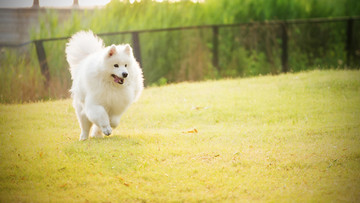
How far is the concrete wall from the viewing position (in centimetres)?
Result: 1429

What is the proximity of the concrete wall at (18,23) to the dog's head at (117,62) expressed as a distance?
8.45 meters

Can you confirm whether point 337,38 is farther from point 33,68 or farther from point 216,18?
point 33,68

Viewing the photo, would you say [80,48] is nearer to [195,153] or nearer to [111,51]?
[111,51]

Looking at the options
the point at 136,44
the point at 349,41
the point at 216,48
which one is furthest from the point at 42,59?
the point at 349,41

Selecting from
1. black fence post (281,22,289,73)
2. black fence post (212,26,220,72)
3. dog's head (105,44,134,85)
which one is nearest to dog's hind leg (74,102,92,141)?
dog's head (105,44,134,85)

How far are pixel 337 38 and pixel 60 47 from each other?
9.41 metres

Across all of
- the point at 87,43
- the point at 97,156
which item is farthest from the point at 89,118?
the point at 87,43

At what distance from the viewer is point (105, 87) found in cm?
625

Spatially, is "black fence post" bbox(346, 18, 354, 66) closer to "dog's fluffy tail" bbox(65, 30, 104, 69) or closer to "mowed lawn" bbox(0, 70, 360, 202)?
"mowed lawn" bbox(0, 70, 360, 202)

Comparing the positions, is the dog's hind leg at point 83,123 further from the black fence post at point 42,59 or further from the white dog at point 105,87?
the black fence post at point 42,59

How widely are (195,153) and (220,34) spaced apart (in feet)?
32.6

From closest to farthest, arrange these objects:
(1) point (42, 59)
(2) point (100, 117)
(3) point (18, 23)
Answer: (2) point (100, 117)
(1) point (42, 59)
(3) point (18, 23)

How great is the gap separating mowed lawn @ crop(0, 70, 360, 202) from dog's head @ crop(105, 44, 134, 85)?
860 millimetres

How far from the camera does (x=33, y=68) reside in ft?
38.7
